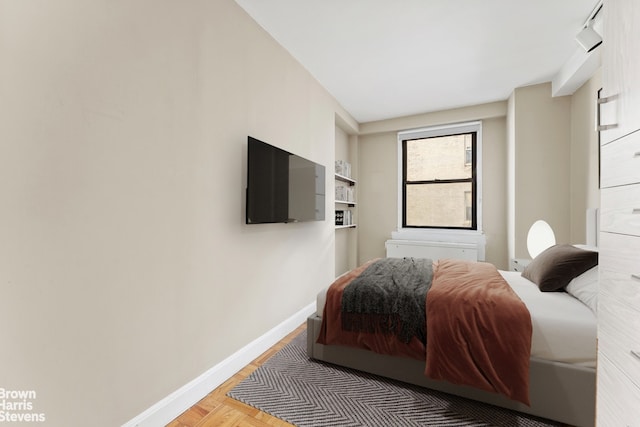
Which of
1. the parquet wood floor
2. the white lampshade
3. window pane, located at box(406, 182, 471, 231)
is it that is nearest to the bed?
the parquet wood floor

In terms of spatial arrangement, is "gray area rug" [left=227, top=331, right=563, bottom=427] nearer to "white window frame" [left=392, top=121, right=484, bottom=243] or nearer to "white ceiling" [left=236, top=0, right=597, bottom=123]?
"white ceiling" [left=236, top=0, right=597, bottom=123]

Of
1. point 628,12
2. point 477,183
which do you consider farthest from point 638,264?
point 477,183

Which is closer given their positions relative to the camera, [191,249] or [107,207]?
[107,207]

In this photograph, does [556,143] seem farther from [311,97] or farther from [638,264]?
[638,264]

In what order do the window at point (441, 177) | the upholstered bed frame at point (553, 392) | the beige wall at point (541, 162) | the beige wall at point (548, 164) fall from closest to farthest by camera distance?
the upholstered bed frame at point (553, 392)
the beige wall at point (548, 164)
the beige wall at point (541, 162)
the window at point (441, 177)

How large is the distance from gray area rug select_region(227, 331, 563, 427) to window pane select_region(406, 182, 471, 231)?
310cm

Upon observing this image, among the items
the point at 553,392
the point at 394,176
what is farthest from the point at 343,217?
the point at 553,392

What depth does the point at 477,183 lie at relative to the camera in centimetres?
417

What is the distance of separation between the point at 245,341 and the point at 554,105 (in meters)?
4.22

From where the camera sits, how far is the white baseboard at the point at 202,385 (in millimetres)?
1452

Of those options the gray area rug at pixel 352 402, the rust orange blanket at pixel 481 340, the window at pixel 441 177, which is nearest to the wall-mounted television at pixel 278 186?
the gray area rug at pixel 352 402

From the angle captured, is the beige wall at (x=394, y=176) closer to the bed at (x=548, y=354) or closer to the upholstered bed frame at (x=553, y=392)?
the bed at (x=548, y=354)

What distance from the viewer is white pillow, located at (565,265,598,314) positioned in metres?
1.65

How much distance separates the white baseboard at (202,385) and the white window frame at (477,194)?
2.79 meters
